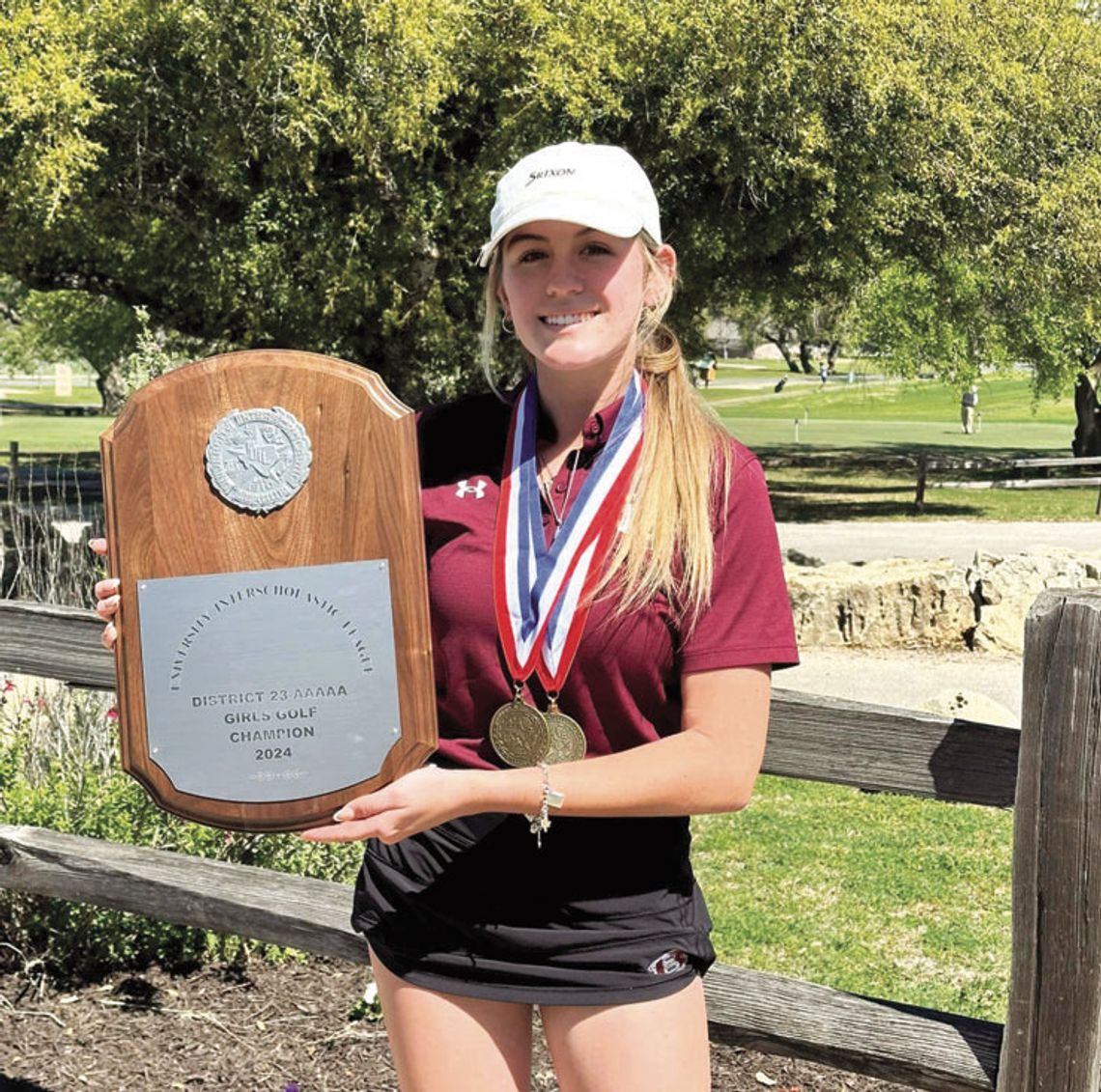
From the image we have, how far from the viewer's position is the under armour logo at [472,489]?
2.13 meters

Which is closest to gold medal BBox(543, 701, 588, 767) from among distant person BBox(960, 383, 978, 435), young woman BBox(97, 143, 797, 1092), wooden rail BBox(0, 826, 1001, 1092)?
young woman BBox(97, 143, 797, 1092)

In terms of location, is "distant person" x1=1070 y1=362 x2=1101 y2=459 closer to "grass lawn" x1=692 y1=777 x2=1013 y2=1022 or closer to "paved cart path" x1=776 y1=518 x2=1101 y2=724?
"paved cart path" x1=776 y1=518 x2=1101 y2=724

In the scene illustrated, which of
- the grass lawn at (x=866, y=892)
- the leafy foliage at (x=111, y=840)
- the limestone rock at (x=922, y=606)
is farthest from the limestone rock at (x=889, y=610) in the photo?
the leafy foliage at (x=111, y=840)

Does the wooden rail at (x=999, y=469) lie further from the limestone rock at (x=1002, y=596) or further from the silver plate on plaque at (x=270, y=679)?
the silver plate on plaque at (x=270, y=679)

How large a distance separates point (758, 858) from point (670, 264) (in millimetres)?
4613

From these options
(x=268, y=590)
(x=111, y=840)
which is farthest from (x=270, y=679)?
(x=111, y=840)

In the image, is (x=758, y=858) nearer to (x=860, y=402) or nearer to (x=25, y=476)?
(x=25, y=476)

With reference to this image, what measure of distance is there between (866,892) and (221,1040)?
9.37 ft

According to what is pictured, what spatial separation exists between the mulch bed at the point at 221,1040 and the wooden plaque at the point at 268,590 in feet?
5.72

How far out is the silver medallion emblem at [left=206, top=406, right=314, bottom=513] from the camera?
2.01m

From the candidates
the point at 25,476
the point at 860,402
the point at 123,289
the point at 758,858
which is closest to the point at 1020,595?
the point at 758,858

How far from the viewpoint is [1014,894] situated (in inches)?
101

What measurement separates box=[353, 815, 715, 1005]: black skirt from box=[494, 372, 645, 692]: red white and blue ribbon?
9.7 inches

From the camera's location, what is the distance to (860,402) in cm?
5797
